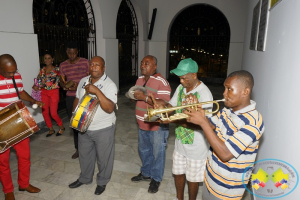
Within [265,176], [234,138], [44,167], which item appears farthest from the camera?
[44,167]

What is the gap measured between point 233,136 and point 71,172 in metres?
3.11

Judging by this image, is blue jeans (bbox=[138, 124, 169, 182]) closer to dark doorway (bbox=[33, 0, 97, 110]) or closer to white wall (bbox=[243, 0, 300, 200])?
white wall (bbox=[243, 0, 300, 200])

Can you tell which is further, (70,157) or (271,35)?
(70,157)

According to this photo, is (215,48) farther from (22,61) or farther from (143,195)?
(143,195)

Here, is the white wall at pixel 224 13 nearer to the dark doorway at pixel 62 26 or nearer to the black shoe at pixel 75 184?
the dark doorway at pixel 62 26

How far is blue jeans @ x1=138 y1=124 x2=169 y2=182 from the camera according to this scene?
10.6 ft

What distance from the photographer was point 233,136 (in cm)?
171

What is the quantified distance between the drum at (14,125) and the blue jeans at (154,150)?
154cm

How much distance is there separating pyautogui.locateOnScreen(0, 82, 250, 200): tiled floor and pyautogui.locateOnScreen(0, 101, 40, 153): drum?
955 mm

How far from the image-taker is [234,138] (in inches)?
66.9

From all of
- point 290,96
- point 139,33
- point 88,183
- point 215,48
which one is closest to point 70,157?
point 88,183

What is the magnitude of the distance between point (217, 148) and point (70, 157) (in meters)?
3.48

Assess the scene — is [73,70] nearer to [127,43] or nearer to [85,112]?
[85,112]

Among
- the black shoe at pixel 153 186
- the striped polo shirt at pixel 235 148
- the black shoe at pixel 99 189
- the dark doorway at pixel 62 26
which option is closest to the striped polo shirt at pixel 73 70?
the black shoe at pixel 99 189
